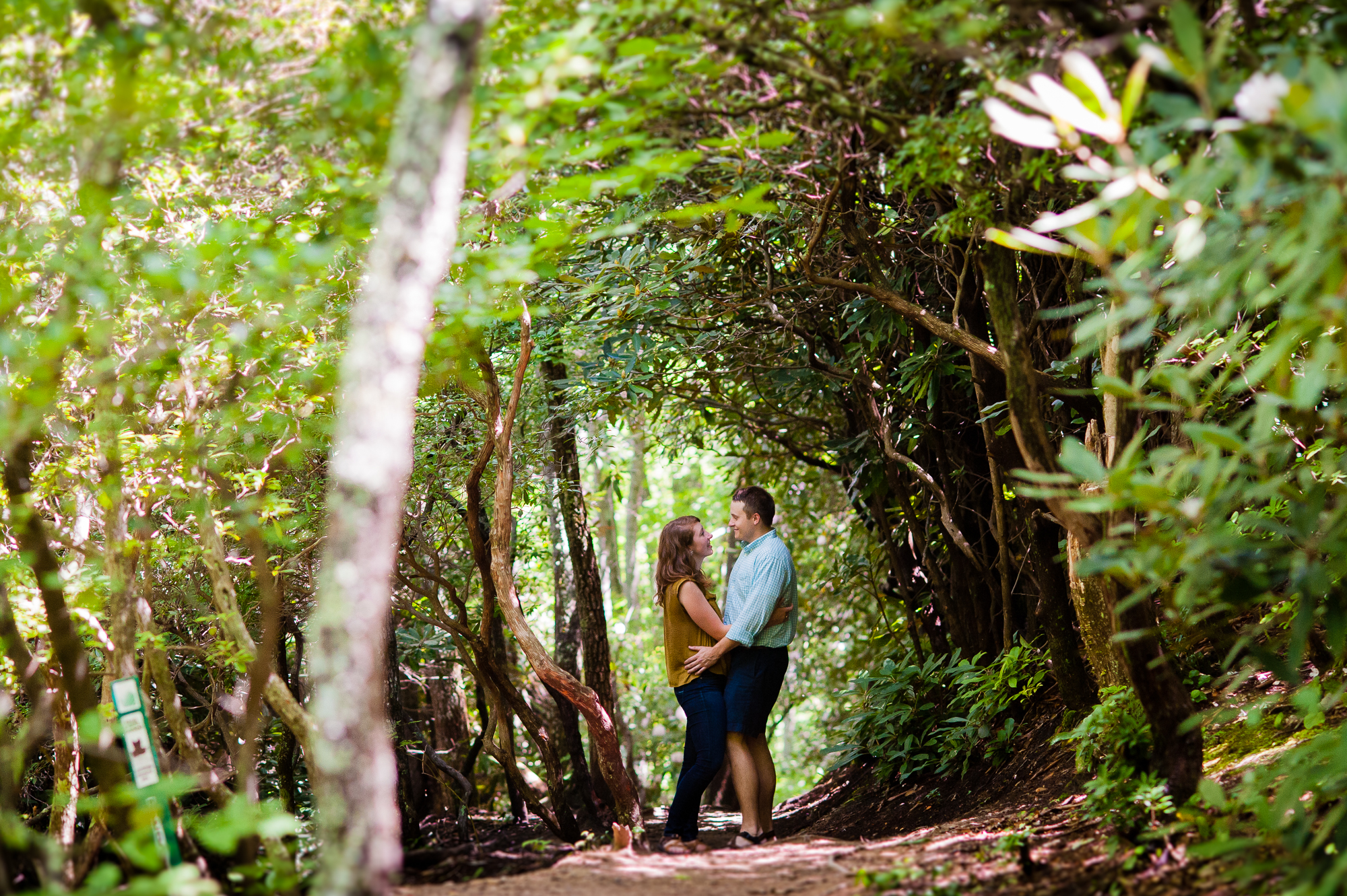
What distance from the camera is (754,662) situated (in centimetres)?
488

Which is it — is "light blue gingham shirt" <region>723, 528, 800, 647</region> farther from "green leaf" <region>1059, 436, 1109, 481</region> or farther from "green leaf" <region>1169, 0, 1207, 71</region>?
"green leaf" <region>1169, 0, 1207, 71</region>

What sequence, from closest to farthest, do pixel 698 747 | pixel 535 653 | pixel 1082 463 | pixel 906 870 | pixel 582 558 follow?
pixel 1082 463, pixel 906 870, pixel 698 747, pixel 535 653, pixel 582 558

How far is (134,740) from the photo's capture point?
2.87 m

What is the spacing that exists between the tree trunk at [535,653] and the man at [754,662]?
0.56 m

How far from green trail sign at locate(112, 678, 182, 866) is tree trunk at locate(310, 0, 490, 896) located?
1217mm

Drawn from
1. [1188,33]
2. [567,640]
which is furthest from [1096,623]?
[567,640]

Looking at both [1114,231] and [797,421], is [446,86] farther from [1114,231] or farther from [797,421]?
[797,421]

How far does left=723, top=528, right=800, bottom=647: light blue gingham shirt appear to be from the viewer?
4.76 meters

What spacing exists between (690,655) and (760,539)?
2.35 ft

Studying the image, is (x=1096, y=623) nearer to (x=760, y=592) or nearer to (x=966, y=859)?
(x=966, y=859)

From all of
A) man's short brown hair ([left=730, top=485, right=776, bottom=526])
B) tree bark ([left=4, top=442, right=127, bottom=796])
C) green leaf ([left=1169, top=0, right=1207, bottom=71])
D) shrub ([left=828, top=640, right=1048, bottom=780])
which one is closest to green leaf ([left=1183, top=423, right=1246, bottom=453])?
green leaf ([left=1169, top=0, right=1207, bottom=71])

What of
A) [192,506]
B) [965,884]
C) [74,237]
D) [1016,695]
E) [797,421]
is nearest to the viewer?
[965,884]

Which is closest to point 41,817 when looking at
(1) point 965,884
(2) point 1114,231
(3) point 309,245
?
(3) point 309,245

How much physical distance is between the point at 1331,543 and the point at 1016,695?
293cm
